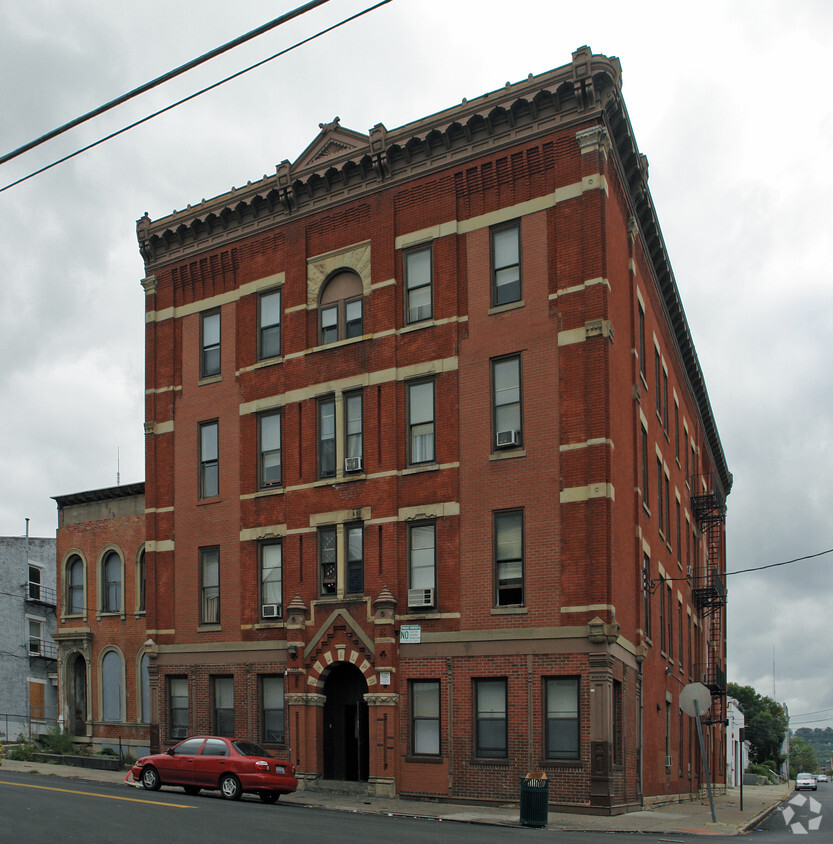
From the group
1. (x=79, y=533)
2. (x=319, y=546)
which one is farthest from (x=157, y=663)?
(x=79, y=533)

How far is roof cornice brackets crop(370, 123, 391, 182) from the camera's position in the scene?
103ft

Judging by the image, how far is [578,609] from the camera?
26625 mm

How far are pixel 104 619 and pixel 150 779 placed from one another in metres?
15.4

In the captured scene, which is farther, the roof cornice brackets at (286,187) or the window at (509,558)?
the roof cornice brackets at (286,187)

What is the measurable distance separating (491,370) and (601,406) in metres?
3.48

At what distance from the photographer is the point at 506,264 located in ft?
97.2

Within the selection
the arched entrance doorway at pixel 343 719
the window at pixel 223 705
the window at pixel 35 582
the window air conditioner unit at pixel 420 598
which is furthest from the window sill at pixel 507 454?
the window at pixel 35 582

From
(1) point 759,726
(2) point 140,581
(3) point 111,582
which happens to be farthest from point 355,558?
(1) point 759,726

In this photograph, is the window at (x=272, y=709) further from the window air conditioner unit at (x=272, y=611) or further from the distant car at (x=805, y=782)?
the distant car at (x=805, y=782)

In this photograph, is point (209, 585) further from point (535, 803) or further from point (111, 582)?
point (535, 803)

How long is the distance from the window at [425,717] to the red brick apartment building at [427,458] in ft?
0.20

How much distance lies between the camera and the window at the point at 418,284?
31.0m

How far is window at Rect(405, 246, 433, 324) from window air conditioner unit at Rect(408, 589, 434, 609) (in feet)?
25.5

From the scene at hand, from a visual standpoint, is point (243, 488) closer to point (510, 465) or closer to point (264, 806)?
point (510, 465)
